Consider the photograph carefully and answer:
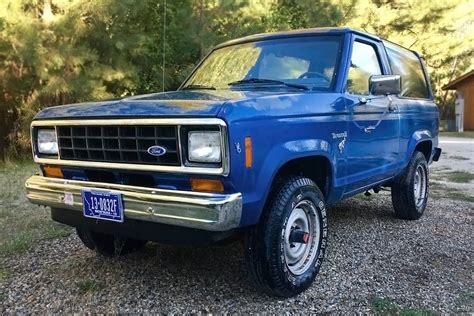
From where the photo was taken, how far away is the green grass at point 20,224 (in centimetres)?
439

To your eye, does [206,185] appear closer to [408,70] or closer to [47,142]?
[47,142]

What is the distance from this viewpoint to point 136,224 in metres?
2.89

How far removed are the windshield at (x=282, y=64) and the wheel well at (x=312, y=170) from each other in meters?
0.62

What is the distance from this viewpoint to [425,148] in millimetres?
5777

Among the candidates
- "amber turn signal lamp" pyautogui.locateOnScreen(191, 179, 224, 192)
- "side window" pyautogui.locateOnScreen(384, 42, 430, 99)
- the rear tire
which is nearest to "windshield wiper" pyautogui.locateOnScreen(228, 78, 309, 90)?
"amber turn signal lamp" pyautogui.locateOnScreen(191, 179, 224, 192)

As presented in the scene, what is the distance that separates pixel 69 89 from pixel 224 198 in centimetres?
798

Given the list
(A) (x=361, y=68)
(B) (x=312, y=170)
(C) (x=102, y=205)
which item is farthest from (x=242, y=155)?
(A) (x=361, y=68)

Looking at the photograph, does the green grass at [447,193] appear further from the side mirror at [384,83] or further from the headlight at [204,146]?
the headlight at [204,146]

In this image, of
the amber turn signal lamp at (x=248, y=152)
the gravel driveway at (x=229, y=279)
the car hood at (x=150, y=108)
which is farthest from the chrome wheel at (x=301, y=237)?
the car hood at (x=150, y=108)

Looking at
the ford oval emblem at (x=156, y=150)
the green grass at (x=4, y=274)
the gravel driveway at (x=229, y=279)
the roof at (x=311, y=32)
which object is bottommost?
the gravel driveway at (x=229, y=279)

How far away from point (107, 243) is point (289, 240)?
161 centimetres

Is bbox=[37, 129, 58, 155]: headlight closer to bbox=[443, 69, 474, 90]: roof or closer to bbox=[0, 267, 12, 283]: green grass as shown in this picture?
bbox=[0, 267, 12, 283]: green grass

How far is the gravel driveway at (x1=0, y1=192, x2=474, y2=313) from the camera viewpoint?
122 inches

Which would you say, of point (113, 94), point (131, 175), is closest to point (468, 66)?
point (113, 94)
